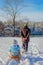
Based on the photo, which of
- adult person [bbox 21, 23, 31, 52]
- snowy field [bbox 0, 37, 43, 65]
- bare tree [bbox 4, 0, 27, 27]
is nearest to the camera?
adult person [bbox 21, 23, 31, 52]

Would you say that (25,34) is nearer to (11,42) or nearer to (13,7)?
(11,42)

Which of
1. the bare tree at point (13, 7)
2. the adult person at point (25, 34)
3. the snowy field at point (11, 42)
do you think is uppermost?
the bare tree at point (13, 7)

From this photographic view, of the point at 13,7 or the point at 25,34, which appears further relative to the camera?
the point at 13,7

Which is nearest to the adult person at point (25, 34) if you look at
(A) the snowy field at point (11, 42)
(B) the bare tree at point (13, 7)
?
(A) the snowy field at point (11, 42)

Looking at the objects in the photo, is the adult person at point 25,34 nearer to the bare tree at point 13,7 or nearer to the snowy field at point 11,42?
the snowy field at point 11,42

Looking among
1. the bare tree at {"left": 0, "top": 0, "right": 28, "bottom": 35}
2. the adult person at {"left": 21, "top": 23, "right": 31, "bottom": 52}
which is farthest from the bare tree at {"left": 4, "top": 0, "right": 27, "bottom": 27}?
the adult person at {"left": 21, "top": 23, "right": 31, "bottom": 52}

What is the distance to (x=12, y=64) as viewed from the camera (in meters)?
2.60

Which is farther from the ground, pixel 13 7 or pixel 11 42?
pixel 13 7

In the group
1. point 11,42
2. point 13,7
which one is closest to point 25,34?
point 11,42

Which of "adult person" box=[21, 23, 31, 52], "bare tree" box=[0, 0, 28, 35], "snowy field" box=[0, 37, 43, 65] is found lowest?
"snowy field" box=[0, 37, 43, 65]

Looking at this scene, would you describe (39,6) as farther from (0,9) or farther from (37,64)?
(37,64)

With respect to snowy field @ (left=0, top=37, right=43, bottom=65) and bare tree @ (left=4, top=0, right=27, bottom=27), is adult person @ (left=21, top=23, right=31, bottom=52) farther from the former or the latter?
bare tree @ (left=4, top=0, right=27, bottom=27)

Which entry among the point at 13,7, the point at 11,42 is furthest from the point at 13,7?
the point at 11,42

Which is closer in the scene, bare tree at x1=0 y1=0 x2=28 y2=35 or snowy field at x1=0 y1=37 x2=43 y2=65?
snowy field at x1=0 y1=37 x2=43 y2=65
